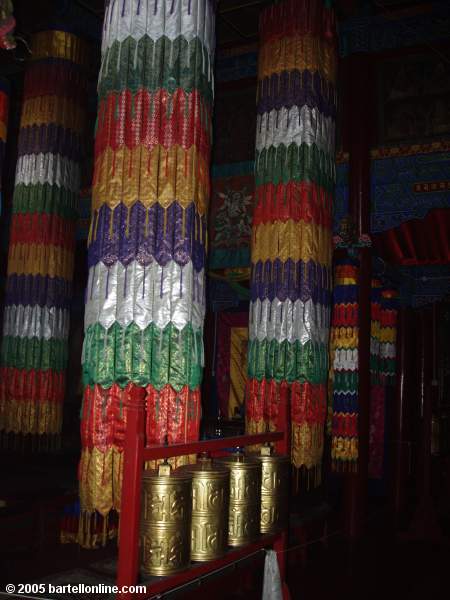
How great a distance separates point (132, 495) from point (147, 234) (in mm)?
1129

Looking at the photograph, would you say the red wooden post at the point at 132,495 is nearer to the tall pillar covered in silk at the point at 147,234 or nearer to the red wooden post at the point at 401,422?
the tall pillar covered in silk at the point at 147,234

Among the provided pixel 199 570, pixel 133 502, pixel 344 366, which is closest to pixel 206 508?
pixel 199 570

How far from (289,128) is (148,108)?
1829mm

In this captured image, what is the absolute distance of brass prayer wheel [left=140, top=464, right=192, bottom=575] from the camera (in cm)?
180

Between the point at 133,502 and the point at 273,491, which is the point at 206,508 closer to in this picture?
the point at 133,502

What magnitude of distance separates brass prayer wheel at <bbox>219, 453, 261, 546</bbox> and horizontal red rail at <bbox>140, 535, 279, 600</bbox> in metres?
0.04

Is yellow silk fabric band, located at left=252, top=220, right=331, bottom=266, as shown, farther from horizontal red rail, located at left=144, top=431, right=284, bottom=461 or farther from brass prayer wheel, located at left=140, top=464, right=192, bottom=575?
brass prayer wheel, located at left=140, top=464, right=192, bottom=575

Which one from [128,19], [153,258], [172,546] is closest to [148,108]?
[128,19]

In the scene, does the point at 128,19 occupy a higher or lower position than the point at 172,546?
higher

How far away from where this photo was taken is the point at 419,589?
13.5ft

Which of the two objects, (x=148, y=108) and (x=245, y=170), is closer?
(x=148, y=108)

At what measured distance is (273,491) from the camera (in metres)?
2.47

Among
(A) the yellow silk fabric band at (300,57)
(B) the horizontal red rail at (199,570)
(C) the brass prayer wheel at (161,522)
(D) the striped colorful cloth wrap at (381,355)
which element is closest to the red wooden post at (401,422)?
(D) the striped colorful cloth wrap at (381,355)

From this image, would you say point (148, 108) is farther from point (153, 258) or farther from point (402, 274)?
point (402, 274)
